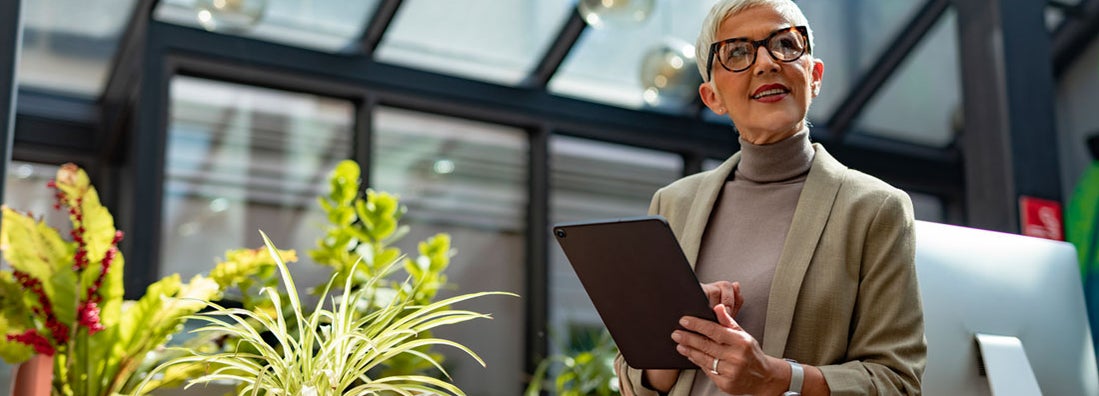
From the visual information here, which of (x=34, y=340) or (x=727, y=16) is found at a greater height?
(x=727, y=16)

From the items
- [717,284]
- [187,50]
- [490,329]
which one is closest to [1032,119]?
[490,329]

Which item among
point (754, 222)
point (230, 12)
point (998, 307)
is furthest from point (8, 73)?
point (998, 307)

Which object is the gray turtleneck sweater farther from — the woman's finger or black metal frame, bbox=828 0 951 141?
black metal frame, bbox=828 0 951 141

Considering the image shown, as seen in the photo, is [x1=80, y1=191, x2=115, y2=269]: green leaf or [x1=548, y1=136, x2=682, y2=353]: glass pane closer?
[x1=80, y1=191, x2=115, y2=269]: green leaf

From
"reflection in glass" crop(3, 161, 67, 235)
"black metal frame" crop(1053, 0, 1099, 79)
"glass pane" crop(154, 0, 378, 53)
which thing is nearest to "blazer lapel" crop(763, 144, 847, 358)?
"glass pane" crop(154, 0, 378, 53)

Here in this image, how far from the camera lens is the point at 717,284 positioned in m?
1.42

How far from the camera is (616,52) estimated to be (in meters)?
5.88

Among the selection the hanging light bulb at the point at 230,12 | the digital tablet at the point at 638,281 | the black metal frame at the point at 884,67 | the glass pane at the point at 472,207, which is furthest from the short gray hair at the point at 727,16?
the black metal frame at the point at 884,67

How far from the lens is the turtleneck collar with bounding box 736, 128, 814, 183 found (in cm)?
155

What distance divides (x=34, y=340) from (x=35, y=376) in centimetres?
8

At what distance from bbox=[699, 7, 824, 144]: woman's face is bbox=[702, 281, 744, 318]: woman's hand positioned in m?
0.23

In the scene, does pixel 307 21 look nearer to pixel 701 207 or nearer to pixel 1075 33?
pixel 701 207

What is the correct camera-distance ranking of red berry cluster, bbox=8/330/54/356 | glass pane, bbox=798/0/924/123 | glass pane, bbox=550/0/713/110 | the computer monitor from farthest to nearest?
glass pane, bbox=798/0/924/123 < glass pane, bbox=550/0/713/110 < red berry cluster, bbox=8/330/54/356 < the computer monitor

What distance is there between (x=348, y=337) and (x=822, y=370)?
2.12ft
